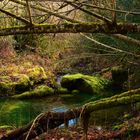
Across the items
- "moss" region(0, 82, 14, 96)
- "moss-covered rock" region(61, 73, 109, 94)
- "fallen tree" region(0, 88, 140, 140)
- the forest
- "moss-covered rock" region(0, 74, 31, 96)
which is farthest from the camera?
"moss-covered rock" region(0, 74, 31, 96)

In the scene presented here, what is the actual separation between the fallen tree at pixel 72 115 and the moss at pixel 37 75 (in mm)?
14578

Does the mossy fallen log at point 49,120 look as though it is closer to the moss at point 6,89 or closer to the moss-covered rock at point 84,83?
the moss-covered rock at point 84,83

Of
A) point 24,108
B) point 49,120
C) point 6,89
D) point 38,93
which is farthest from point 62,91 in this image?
point 49,120

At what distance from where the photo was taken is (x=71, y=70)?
70.0 ft

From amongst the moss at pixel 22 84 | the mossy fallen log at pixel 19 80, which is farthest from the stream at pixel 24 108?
the moss at pixel 22 84

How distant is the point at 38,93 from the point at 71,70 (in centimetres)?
290

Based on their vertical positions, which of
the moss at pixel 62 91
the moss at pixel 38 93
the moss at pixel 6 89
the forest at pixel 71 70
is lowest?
the moss at pixel 62 91

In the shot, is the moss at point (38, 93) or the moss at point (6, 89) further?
the moss at point (6, 89)

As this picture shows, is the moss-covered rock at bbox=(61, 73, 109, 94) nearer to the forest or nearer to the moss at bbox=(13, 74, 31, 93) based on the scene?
the forest

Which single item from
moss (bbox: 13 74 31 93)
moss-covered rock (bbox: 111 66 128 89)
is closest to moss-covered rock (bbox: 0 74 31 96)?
moss (bbox: 13 74 31 93)

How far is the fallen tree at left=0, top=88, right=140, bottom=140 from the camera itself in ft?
20.2

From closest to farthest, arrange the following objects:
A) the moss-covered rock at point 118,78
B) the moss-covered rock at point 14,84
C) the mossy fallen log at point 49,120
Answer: the mossy fallen log at point 49,120
the moss-covered rock at point 118,78
the moss-covered rock at point 14,84

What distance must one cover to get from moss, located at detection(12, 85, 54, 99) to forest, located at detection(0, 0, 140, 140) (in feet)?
0.08

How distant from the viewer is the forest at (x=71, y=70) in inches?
191
